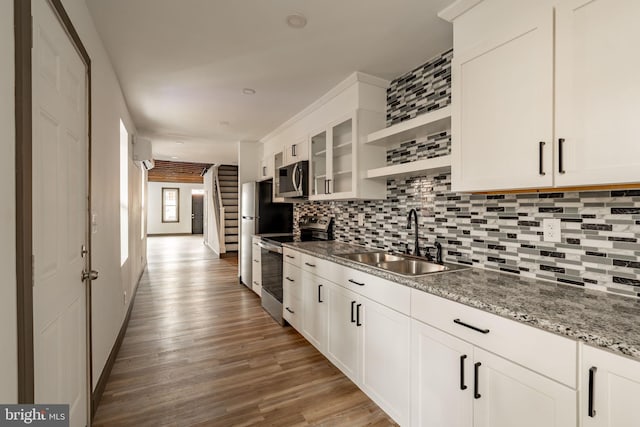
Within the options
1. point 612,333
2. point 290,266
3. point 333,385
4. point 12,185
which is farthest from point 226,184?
point 612,333

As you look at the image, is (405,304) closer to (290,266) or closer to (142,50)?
(290,266)

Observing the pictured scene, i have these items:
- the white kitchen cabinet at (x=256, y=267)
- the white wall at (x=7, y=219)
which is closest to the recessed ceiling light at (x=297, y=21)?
the white wall at (x=7, y=219)

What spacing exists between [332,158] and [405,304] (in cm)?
178

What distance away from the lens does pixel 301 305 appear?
2992 mm

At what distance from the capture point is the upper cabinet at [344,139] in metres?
2.76

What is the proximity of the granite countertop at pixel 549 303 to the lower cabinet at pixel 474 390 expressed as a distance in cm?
20

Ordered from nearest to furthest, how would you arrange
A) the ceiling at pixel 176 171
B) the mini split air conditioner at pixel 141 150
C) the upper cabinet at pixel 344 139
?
the upper cabinet at pixel 344 139 → the mini split air conditioner at pixel 141 150 → the ceiling at pixel 176 171

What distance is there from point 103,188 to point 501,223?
275 centimetres

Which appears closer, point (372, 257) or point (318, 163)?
point (372, 257)

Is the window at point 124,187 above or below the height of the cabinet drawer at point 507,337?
above

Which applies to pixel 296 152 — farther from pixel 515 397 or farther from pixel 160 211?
pixel 160 211

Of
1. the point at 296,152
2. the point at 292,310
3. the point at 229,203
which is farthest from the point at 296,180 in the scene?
the point at 229,203

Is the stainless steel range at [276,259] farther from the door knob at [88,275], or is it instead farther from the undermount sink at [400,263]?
the door knob at [88,275]

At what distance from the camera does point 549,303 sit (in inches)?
50.5
